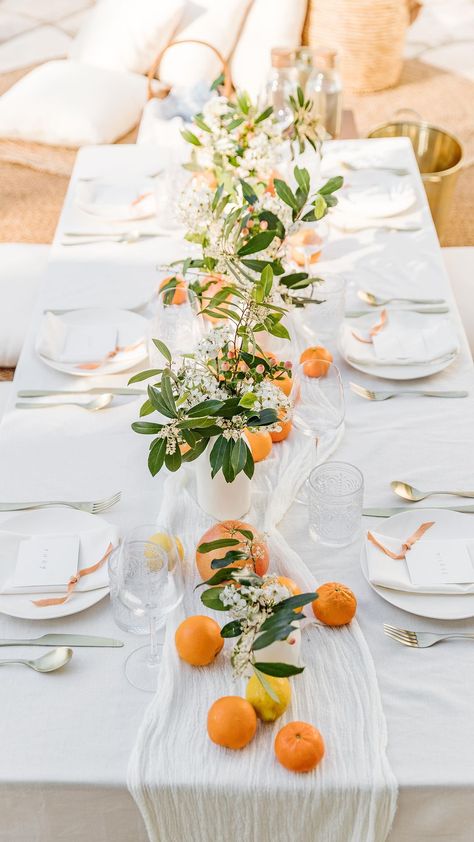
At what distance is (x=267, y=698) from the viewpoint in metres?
1.11

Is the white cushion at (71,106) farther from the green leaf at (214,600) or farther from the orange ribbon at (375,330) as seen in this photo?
the green leaf at (214,600)

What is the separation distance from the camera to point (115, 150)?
105 inches

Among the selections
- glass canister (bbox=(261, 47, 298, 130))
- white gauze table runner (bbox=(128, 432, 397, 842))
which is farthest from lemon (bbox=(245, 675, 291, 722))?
glass canister (bbox=(261, 47, 298, 130))

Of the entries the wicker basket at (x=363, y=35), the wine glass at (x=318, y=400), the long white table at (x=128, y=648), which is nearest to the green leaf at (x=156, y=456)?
the long white table at (x=128, y=648)

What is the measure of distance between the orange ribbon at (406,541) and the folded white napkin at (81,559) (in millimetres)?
394

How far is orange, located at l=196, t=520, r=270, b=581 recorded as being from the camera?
1.25 meters

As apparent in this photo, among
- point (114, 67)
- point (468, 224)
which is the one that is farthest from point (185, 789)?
point (114, 67)

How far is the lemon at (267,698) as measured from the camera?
1113mm

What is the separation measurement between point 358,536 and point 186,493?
0.29 meters

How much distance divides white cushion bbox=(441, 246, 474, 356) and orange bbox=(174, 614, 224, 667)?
1386 mm

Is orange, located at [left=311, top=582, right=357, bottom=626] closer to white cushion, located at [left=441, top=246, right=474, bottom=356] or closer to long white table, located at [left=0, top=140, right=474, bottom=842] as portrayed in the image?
long white table, located at [left=0, top=140, right=474, bottom=842]

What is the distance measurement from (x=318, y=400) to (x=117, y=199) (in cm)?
111

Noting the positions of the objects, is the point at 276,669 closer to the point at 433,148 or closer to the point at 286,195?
the point at 286,195

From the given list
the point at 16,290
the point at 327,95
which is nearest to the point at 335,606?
the point at 16,290
